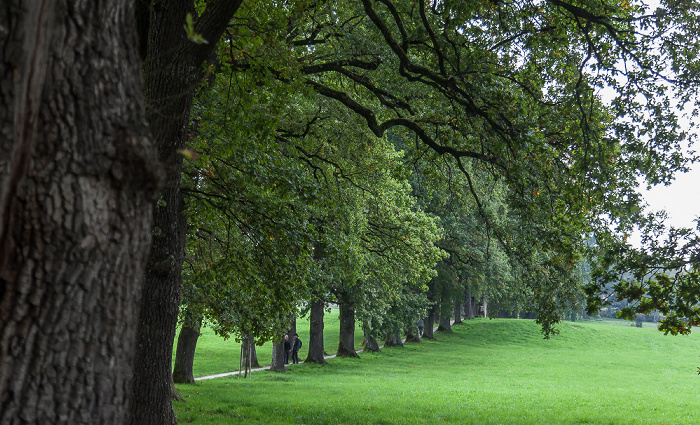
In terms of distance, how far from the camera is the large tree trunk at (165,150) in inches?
209

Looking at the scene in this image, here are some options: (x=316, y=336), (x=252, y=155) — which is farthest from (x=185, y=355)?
(x=252, y=155)

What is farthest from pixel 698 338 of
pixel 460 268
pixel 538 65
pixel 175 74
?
pixel 175 74

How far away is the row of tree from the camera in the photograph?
2.06m

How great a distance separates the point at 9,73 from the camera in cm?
184

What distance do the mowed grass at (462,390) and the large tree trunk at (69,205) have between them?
9.71 meters

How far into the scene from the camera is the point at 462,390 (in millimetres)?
19125

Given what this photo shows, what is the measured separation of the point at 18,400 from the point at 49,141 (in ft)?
3.14

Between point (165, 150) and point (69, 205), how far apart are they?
371cm

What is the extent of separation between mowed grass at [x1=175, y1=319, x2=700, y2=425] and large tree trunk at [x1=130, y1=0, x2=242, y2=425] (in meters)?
4.92

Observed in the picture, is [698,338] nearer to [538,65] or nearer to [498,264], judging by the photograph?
[498,264]

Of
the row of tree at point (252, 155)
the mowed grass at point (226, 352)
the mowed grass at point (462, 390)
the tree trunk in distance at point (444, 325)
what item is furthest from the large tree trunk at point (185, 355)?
the tree trunk in distance at point (444, 325)

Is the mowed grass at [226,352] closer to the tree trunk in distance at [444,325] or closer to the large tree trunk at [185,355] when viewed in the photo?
the large tree trunk at [185,355]

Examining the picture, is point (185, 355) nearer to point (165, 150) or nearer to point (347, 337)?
point (347, 337)

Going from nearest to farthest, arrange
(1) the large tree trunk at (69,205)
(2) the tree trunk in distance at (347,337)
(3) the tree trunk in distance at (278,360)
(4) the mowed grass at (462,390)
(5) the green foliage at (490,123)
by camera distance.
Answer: (1) the large tree trunk at (69,205) < (5) the green foliage at (490,123) < (4) the mowed grass at (462,390) < (3) the tree trunk in distance at (278,360) < (2) the tree trunk in distance at (347,337)
